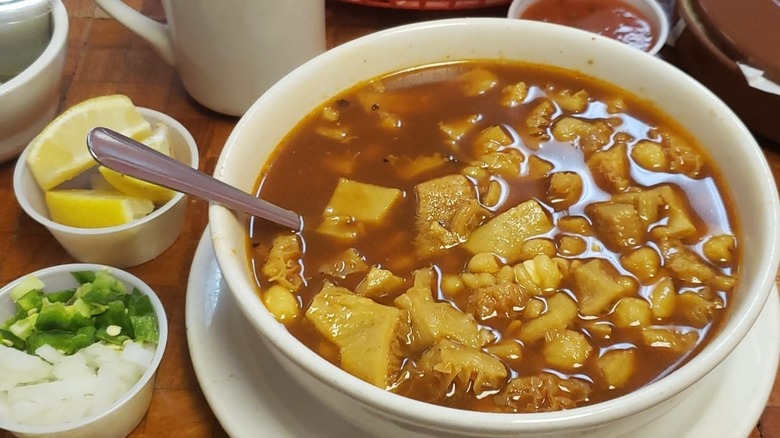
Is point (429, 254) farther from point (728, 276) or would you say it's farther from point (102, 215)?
point (102, 215)

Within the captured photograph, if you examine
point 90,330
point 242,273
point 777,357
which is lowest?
point 90,330

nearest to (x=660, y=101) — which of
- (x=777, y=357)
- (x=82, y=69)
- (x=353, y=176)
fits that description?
(x=777, y=357)

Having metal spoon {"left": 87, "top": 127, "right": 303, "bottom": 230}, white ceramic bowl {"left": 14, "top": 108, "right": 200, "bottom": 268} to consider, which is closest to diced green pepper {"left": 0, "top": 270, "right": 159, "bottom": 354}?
white ceramic bowl {"left": 14, "top": 108, "right": 200, "bottom": 268}

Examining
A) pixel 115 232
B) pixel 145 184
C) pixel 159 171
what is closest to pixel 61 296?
pixel 115 232

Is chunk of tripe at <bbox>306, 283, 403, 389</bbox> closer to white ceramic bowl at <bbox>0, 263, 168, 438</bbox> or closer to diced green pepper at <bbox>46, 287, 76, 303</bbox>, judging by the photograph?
white ceramic bowl at <bbox>0, 263, 168, 438</bbox>

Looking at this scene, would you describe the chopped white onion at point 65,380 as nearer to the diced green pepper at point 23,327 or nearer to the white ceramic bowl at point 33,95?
the diced green pepper at point 23,327

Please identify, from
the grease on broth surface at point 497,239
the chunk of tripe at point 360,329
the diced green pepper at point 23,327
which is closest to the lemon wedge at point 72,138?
the diced green pepper at point 23,327

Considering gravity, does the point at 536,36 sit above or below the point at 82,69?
above
